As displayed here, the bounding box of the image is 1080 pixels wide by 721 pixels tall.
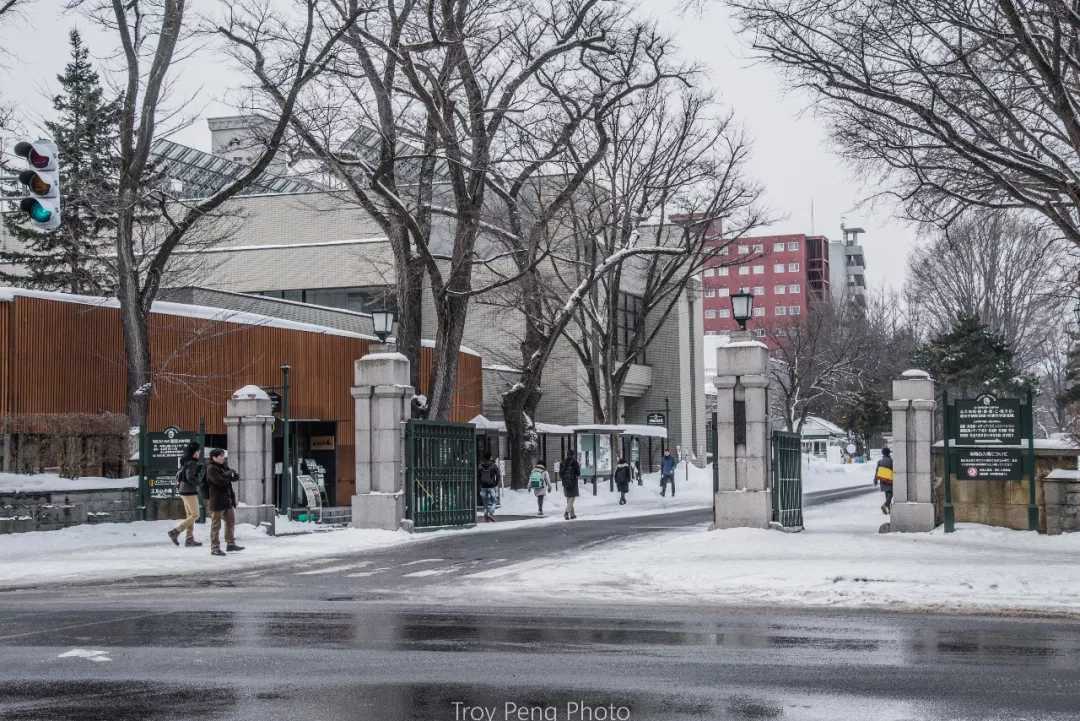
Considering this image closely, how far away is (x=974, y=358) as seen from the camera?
58750 millimetres

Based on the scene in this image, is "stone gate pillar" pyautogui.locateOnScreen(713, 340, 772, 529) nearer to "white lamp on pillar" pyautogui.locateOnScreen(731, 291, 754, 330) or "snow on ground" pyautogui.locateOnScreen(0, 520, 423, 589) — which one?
"white lamp on pillar" pyautogui.locateOnScreen(731, 291, 754, 330)

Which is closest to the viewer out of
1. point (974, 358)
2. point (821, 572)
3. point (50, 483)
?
point (821, 572)

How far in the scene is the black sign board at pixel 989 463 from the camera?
21469 millimetres

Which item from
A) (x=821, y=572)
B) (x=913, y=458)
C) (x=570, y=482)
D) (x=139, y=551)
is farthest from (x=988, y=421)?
(x=139, y=551)

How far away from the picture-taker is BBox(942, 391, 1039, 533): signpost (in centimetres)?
2136

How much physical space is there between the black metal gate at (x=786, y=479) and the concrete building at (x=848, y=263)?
438 ft

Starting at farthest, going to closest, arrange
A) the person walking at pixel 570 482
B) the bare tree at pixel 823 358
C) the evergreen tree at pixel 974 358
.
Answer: the bare tree at pixel 823 358, the evergreen tree at pixel 974 358, the person walking at pixel 570 482

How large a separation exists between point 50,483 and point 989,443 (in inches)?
635

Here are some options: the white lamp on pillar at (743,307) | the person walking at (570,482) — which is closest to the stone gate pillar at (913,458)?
the white lamp on pillar at (743,307)

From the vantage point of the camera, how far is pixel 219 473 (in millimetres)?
20625

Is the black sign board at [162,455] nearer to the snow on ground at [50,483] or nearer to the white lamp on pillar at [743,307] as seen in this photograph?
the snow on ground at [50,483]

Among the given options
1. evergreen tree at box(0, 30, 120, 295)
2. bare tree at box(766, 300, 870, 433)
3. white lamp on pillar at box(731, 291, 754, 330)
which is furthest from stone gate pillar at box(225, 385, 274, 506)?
bare tree at box(766, 300, 870, 433)

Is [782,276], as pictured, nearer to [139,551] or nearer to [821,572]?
[139,551]

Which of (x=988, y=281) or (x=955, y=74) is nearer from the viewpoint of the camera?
(x=955, y=74)
